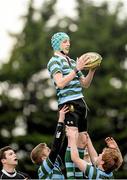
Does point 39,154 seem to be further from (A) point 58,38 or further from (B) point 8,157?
(A) point 58,38

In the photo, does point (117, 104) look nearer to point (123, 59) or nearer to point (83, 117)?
point (123, 59)

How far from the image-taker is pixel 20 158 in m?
38.0

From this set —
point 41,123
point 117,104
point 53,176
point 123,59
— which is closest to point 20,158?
point 41,123

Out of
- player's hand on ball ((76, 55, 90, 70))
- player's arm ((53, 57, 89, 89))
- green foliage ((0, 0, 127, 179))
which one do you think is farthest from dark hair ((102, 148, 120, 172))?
green foliage ((0, 0, 127, 179))

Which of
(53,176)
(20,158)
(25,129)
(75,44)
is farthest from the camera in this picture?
(75,44)

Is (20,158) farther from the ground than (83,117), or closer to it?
farther from the ground

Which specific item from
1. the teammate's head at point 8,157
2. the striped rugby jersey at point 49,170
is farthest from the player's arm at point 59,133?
the teammate's head at point 8,157

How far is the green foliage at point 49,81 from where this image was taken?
1558 inches

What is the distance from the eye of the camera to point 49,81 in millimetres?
42781

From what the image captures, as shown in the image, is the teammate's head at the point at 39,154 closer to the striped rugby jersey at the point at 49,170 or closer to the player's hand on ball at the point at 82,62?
the striped rugby jersey at the point at 49,170

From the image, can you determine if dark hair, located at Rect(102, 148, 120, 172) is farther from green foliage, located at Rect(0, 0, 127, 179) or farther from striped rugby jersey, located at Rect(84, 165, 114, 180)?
green foliage, located at Rect(0, 0, 127, 179)

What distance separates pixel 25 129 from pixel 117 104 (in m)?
5.66

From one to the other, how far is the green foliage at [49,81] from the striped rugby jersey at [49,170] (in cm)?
2665

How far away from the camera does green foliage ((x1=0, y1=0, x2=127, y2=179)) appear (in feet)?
130
